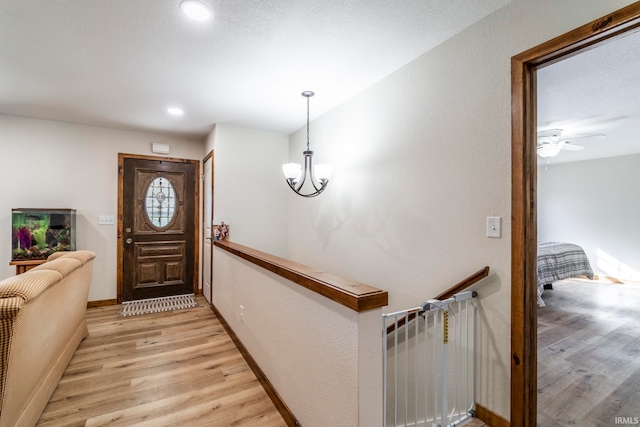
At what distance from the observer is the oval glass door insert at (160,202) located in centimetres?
429

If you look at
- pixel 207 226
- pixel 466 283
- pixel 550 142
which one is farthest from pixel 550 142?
pixel 207 226

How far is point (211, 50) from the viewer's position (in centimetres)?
214

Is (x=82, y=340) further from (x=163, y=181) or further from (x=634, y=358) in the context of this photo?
(x=634, y=358)

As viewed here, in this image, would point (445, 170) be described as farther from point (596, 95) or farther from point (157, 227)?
point (157, 227)

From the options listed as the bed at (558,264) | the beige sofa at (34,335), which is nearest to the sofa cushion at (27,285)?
the beige sofa at (34,335)

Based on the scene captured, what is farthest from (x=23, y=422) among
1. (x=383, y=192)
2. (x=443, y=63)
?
(x=443, y=63)

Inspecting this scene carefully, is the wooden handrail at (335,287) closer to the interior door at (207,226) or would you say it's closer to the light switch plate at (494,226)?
the light switch plate at (494,226)

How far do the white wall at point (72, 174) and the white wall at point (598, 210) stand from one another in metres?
8.04

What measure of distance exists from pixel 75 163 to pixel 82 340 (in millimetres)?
2372

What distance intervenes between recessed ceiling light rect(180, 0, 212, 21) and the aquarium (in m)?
3.26

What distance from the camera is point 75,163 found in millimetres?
3887

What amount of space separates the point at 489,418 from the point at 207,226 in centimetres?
393

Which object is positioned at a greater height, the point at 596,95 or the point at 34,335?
the point at 596,95

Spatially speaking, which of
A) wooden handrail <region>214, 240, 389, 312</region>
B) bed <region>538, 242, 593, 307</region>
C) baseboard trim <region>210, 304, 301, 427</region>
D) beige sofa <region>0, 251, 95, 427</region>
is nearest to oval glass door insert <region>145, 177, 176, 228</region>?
beige sofa <region>0, 251, 95, 427</region>
